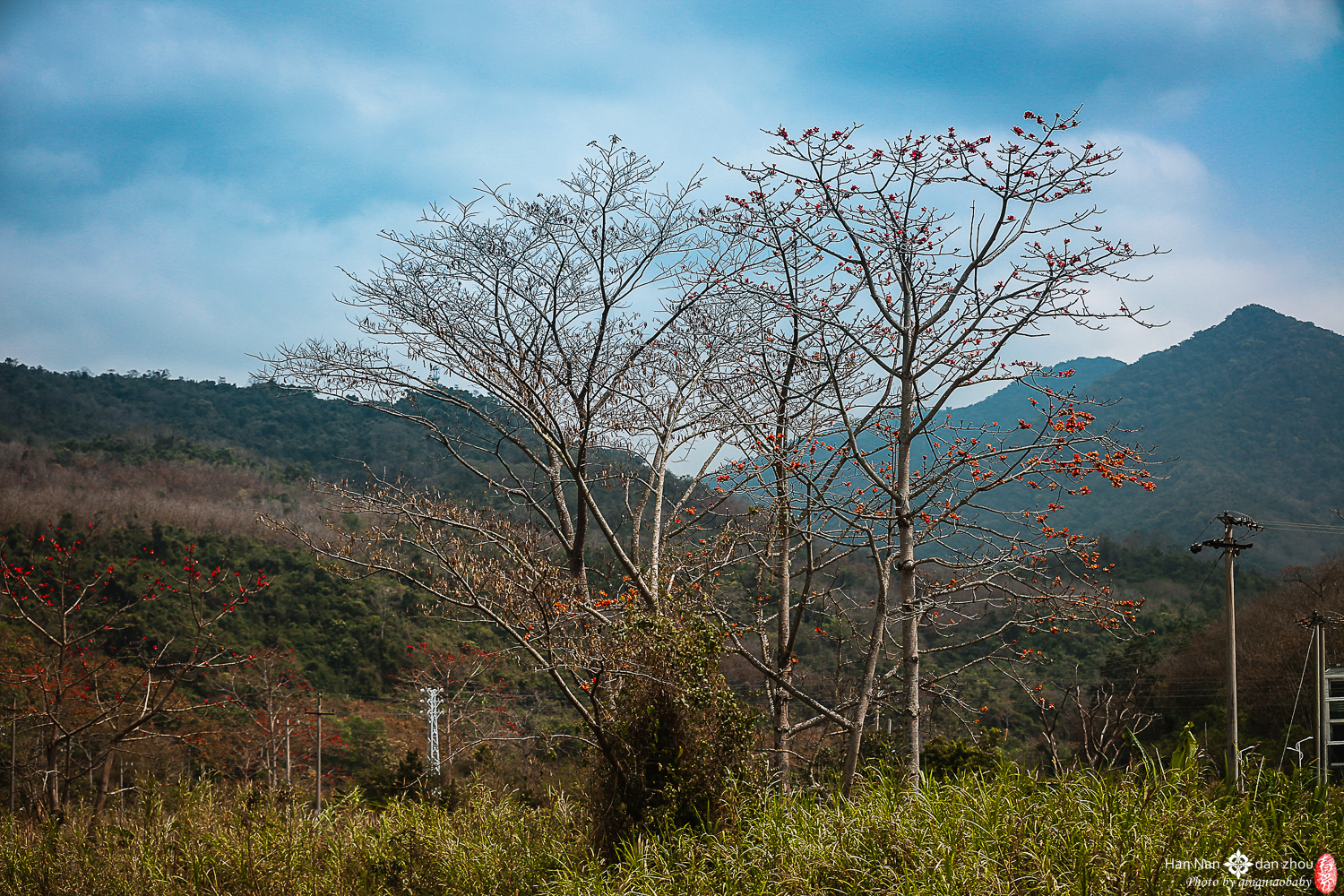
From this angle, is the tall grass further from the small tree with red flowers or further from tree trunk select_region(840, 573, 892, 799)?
the small tree with red flowers

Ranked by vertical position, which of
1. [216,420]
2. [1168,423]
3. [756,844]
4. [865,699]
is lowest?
[756,844]

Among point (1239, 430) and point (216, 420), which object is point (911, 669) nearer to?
point (1239, 430)

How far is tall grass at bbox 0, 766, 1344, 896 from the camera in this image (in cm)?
293

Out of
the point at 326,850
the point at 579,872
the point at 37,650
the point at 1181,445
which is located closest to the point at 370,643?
the point at 37,650

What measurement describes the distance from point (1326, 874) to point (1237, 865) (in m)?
0.31

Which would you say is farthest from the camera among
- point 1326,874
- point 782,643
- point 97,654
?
point 97,654

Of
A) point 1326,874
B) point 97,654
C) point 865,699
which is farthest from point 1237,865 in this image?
point 97,654

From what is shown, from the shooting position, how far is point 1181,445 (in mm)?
30516

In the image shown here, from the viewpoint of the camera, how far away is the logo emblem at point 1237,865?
2.72m

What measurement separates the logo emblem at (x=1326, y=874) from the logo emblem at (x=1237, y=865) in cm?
22

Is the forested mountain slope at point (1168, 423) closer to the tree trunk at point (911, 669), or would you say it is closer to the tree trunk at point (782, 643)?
the tree trunk at point (782, 643)

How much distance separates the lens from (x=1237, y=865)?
2752mm

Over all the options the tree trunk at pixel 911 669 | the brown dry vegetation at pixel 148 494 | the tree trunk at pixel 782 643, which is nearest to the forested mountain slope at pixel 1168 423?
the brown dry vegetation at pixel 148 494

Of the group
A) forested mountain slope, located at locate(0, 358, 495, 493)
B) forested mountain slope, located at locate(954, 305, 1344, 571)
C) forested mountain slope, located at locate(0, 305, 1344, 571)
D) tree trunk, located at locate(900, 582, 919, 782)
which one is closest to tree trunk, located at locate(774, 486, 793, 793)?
tree trunk, located at locate(900, 582, 919, 782)
